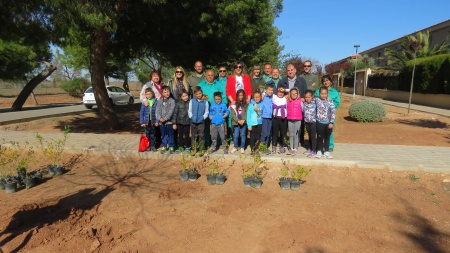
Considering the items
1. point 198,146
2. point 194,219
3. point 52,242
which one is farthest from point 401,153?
point 52,242

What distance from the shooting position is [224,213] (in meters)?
4.01

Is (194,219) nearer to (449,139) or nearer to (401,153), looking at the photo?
(401,153)

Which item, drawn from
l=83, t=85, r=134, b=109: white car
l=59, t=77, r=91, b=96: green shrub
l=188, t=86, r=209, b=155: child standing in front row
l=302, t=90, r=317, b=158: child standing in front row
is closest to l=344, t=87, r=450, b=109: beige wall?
l=302, t=90, r=317, b=158: child standing in front row

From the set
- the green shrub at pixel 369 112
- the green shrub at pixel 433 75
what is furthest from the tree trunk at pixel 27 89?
the green shrub at pixel 433 75


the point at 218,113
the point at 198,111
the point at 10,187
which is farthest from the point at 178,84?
the point at 10,187

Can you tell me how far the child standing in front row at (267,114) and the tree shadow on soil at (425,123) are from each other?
8.64 meters

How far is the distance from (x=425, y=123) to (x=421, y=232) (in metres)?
10.5

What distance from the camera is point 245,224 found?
3711mm

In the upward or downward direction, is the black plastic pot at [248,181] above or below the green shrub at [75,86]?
below

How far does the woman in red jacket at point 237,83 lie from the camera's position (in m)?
6.23

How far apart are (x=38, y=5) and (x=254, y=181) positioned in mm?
6940

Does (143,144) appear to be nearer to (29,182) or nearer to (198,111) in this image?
(198,111)

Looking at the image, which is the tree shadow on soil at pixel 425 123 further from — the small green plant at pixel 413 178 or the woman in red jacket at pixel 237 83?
the woman in red jacket at pixel 237 83

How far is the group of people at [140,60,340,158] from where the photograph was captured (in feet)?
→ 19.5
